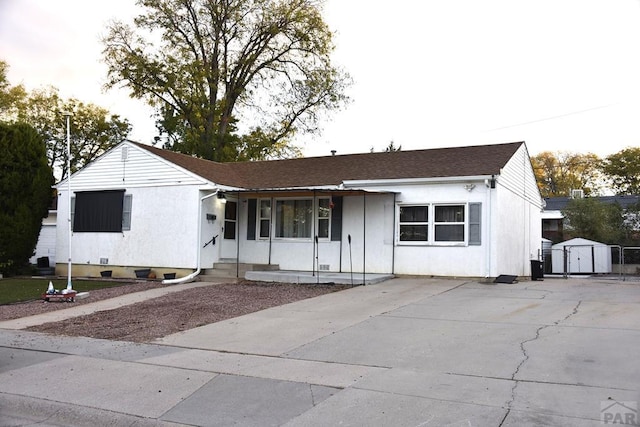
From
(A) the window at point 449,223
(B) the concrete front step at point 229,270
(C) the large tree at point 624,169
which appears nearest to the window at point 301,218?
(B) the concrete front step at point 229,270

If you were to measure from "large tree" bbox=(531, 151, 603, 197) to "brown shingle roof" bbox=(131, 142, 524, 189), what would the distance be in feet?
140

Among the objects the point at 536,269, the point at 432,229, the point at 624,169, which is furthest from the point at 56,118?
the point at 624,169

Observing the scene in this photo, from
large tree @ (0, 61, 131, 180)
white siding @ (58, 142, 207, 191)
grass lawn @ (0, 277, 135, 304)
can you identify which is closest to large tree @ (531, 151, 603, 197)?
large tree @ (0, 61, 131, 180)

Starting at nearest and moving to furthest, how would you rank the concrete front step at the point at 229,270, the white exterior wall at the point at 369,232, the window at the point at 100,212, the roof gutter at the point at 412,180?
the roof gutter at the point at 412,180 → the white exterior wall at the point at 369,232 → the concrete front step at the point at 229,270 → the window at the point at 100,212

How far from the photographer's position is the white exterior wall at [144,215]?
59.5 feet

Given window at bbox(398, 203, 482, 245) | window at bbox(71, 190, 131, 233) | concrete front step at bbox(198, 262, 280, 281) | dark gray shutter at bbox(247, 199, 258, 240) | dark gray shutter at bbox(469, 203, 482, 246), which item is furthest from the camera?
window at bbox(71, 190, 131, 233)

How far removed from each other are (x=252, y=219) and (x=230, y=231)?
0.87m

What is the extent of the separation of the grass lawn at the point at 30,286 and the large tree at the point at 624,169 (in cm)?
4853

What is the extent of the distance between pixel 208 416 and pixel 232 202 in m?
14.4

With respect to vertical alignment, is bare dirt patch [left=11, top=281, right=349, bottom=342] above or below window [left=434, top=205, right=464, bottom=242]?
below

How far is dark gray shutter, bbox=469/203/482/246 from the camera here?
52.5 feet

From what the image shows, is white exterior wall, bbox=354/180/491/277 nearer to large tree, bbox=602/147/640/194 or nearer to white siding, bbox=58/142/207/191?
white siding, bbox=58/142/207/191

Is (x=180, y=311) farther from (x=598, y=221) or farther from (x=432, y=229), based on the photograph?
(x=598, y=221)

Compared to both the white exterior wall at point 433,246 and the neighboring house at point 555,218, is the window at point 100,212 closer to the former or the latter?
the white exterior wall at point 433,246
